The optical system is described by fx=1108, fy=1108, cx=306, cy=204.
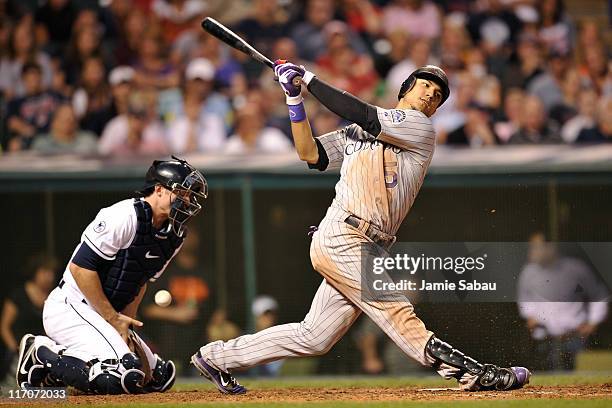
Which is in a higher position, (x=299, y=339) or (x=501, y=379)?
(x=299, y=339)

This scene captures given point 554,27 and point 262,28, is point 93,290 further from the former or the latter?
point 554,27

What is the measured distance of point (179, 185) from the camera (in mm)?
6254

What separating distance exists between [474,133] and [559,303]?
118 inches

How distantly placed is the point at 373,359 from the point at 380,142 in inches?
106

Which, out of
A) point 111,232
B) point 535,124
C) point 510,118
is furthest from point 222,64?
point 111,232

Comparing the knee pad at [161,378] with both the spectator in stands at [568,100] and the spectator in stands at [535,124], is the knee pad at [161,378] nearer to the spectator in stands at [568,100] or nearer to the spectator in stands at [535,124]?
the spectator in stands at [535,124]

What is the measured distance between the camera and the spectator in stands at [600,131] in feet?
32.7

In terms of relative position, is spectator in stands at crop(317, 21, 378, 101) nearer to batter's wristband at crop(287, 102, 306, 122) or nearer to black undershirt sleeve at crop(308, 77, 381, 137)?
batter's wristband at crop(287, 102, 306, 122)

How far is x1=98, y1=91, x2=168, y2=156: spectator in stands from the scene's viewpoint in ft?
33.6

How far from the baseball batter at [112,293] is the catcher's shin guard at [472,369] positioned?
63.5 inches

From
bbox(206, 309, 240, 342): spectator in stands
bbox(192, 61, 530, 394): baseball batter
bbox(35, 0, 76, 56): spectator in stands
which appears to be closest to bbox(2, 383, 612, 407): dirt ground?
bbox(192, 61, 530, 394): baseball batter

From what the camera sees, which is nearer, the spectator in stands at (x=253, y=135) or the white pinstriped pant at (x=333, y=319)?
the white pinstriped pant at (x=333, y=319)

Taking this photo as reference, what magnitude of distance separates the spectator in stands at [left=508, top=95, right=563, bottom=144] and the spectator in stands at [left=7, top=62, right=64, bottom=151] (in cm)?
435

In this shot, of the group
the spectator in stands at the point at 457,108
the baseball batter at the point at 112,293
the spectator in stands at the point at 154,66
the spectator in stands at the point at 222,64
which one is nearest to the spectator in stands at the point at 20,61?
the spectator in stands at the point at 154,66
